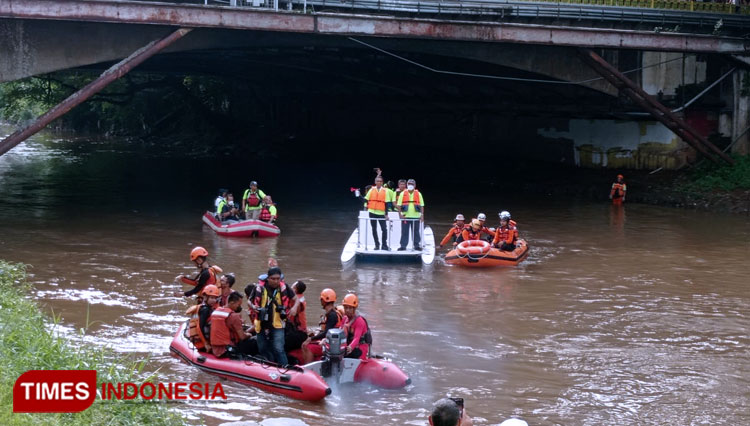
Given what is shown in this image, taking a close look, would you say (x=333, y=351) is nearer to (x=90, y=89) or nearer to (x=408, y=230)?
(x=408, y=230)

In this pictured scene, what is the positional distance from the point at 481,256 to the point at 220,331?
9782 millimetres

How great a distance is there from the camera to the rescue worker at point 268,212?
82.9ft

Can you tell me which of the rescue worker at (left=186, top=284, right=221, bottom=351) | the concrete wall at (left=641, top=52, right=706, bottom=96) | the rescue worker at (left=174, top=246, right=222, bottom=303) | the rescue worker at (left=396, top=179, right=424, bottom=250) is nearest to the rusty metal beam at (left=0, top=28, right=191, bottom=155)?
the rescue worker at (left=396, top=179, right=424, bottom=250)

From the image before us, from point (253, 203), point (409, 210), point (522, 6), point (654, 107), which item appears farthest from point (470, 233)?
point (522, 6)

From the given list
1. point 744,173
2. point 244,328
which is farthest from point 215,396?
point 744,173

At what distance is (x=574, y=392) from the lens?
40.4ft

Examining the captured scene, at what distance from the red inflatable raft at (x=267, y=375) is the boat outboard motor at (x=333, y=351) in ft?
1.05

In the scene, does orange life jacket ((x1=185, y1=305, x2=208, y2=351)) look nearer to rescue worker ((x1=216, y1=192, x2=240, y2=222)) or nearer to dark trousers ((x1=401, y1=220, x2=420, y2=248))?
dark trousers ((x1=401, y1=220, x2=420, y2=248))

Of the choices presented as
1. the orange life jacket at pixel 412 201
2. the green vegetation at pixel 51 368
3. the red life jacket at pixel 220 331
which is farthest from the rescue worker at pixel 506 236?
the green vegetation at pixel 51 368

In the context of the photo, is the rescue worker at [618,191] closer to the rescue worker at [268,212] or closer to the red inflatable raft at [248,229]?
the rescue worker at [268,212]

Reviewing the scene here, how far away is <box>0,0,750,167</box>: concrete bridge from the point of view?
22.9 m

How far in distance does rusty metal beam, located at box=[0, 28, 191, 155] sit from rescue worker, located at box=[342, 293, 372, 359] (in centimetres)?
1264

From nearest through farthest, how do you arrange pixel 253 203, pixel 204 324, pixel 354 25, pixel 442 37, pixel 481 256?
pixel 204 324 < pixel 481 256 < pixel 354 25 < pixel 253 203 < pixel 442 37

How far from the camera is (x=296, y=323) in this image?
12617 millimetres
